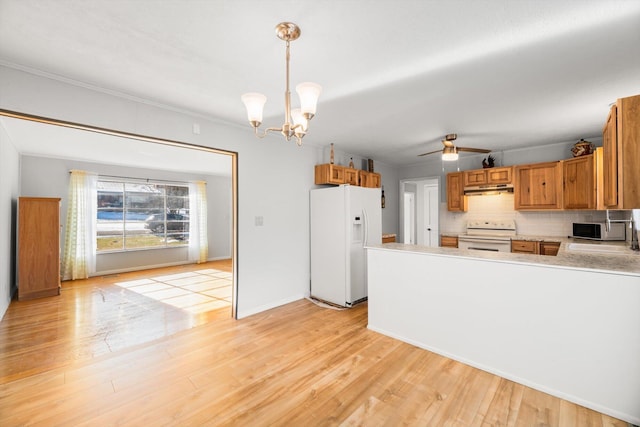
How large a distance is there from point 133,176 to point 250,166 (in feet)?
15.1

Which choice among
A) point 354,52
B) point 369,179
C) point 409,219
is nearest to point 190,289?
point 369,179

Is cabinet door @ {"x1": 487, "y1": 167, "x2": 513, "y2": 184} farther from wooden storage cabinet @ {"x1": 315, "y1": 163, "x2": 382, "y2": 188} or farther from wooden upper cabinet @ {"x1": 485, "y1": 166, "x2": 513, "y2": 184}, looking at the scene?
wooden storage cabinet @ {"x1": 315, "y1": 163, "x2": 382, "y2": 188}

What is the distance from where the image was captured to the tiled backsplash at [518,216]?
4.40 m

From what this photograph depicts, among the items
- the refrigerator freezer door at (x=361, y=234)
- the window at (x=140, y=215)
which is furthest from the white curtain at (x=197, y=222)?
the refrigerator freezer door at (x=361, y=234)

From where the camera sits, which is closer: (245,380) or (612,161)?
(612,161)

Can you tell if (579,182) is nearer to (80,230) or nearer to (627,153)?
(627,153)

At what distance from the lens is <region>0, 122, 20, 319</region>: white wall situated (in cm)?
353

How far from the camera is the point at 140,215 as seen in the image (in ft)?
22.4

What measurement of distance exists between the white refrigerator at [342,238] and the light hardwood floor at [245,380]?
684mm

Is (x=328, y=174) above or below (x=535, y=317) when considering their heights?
above

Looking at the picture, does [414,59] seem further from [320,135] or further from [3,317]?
[3,317]

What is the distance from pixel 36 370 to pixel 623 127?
15.2 feet

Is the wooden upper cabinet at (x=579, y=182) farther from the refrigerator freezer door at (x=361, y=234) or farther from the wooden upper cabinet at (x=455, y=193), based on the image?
the refrigerator freezer door at (x=361, y=234)

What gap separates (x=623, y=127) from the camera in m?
1.60
